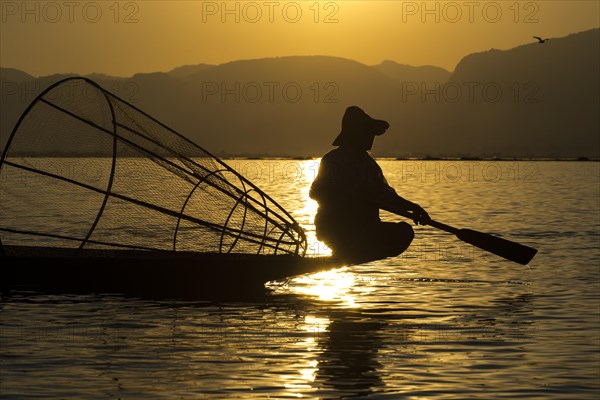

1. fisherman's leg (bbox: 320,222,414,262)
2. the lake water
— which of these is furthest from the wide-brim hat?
the lake water

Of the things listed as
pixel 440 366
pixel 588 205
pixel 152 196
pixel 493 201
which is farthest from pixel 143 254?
pixel 493 201

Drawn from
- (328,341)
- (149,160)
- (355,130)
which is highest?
(355,130)

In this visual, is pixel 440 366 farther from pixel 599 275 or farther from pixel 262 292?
pixel 599 275

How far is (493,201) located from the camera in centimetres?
6175

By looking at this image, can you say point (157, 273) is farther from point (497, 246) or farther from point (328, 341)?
point (497, 246)

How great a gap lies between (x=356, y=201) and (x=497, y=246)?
283cm

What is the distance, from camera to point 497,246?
1777 centimetres

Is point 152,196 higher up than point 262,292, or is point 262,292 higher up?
point 152,196

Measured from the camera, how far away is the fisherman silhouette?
1589cm

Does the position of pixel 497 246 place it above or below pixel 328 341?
above

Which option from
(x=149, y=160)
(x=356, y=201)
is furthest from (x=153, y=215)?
(x=356, y=201)

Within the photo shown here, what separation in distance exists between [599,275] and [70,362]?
12.2 metres

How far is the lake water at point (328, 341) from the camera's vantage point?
1088 centimetres

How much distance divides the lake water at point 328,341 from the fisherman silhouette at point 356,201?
0.89 meters
